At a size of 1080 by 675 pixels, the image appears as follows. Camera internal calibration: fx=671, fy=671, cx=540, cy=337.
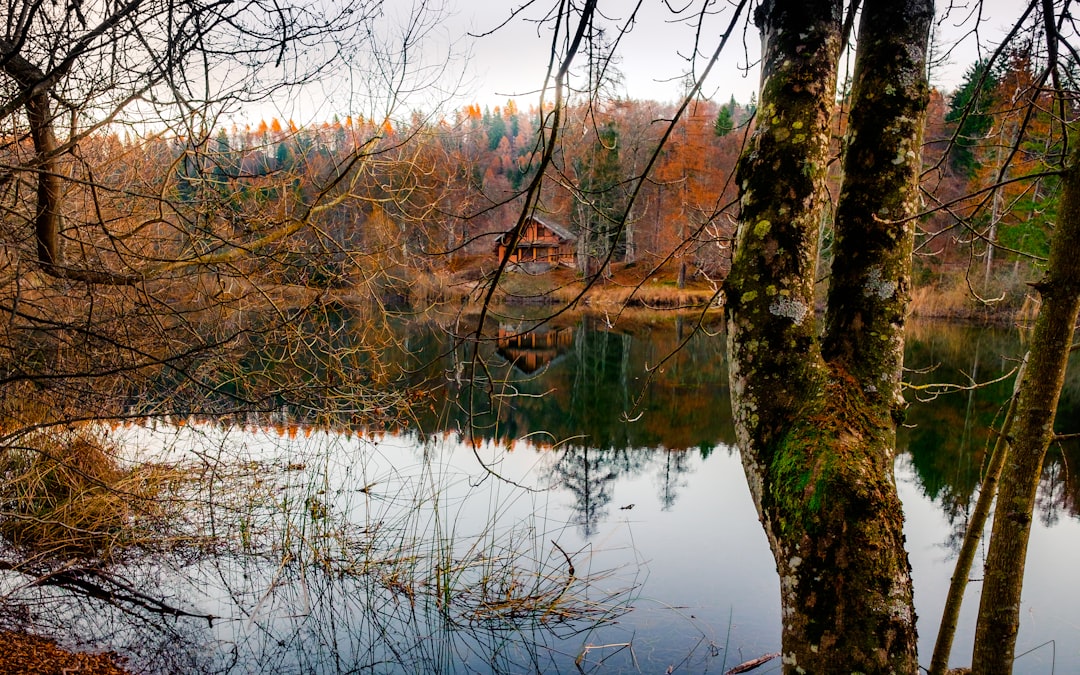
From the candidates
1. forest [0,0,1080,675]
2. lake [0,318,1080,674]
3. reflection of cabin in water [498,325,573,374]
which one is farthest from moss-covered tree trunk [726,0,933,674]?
reflection of cabin in water [498,325,573,374]

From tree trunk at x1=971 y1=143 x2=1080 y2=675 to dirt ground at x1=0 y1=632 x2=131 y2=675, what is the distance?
453cm

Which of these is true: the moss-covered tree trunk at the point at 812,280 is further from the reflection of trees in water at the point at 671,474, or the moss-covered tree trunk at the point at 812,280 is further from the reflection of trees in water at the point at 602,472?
the reflection of trees in water at the point at 671,474

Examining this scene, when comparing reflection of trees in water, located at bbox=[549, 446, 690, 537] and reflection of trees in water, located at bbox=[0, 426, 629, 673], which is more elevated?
reflection of trees in water, located at bbox=[0, 426, 629, 673]

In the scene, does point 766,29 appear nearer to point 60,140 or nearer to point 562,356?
point 60,140

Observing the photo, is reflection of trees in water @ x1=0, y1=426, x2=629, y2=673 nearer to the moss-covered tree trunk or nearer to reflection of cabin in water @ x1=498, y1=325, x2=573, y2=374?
the moss-covered tree trunk

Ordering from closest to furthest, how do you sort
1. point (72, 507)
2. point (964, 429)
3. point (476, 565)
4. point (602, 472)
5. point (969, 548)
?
point (969, 548), point (72, 507), point (476, 565), point (602, 472), point (964, 429)

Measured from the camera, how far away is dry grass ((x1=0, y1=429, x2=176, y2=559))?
542cm

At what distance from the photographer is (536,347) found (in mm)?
22453

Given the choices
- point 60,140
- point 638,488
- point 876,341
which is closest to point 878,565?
point 876,341

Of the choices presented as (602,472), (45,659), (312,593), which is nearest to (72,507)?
(45,659)

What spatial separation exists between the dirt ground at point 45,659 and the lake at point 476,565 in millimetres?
229

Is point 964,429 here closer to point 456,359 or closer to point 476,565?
point 476,565

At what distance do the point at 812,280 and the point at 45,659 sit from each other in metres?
4.66

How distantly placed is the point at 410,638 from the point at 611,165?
2844cm
